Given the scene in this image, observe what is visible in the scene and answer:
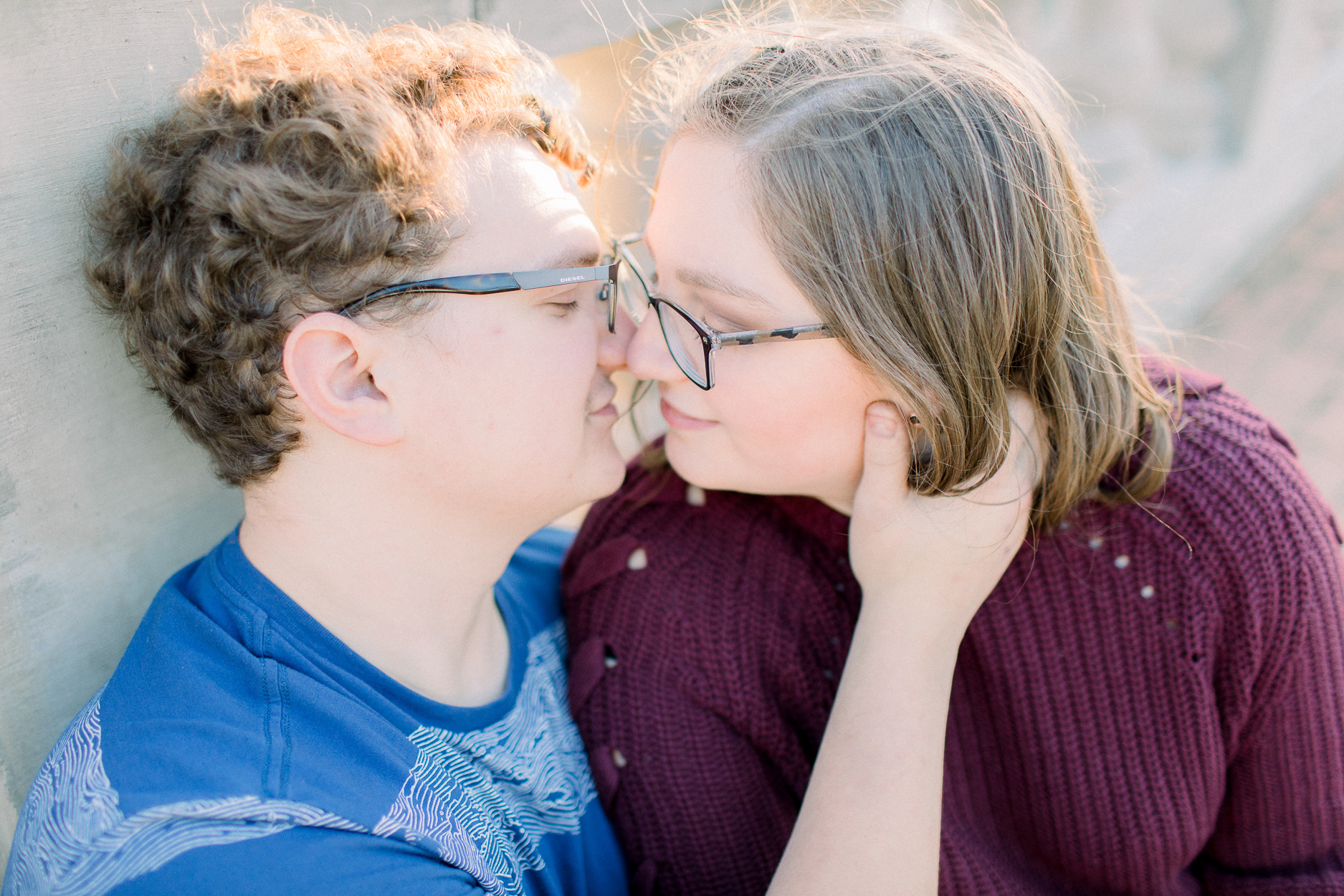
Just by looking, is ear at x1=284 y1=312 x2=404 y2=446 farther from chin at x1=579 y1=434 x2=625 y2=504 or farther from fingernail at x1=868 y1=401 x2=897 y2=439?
fingernail at x1=868 y1=401 x2=897 y2=439

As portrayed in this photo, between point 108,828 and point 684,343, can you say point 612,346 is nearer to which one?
point 684,343

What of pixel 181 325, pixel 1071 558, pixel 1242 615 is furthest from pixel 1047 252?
pixel 181 325

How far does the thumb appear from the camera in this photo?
162 centimetres

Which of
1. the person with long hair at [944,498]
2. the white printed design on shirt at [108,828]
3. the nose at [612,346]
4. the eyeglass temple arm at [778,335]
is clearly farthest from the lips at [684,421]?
the white printed design on shirt at [108,828]

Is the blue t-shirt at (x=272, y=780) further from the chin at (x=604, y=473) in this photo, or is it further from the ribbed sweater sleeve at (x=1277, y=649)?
the ribbed sweater sleeve at (x=1277, y=649)

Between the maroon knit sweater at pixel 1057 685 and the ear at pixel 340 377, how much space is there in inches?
25.4

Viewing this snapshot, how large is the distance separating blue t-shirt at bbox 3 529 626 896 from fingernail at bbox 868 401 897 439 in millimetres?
877

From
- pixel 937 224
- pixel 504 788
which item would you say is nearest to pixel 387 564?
pixel 504 788

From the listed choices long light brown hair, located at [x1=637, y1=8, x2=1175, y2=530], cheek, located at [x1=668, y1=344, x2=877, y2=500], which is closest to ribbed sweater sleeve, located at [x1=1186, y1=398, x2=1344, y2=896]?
long light brown hair, located at [x1=637, y1=8, x2=1175, y2=530]

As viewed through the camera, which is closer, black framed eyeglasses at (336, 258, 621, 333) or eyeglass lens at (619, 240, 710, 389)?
black framed eyeglasses at (336, 258, 621, 333)

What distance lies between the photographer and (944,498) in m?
1.66

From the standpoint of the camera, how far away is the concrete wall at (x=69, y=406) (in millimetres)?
1351

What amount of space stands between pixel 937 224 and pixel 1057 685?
101cm

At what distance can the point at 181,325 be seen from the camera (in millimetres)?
1432
